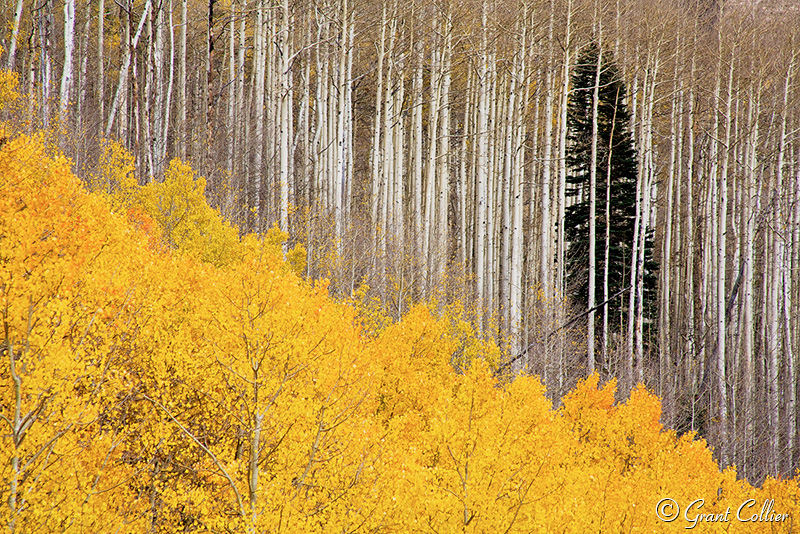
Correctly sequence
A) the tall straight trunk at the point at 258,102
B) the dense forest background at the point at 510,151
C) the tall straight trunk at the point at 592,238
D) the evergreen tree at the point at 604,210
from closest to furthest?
the tall straight trunk at the point at 592,238, the dense forest background at the point at 510,151, the tall straight trunk at the point at 258,102, the evergreen tree at the point at 604,210

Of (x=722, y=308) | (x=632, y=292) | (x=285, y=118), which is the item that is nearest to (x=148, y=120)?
(x=285, y=118)

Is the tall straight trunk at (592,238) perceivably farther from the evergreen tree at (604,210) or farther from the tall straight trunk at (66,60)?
the tall straight trunk at (66,60)

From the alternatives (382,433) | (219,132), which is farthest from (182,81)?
(382,433)

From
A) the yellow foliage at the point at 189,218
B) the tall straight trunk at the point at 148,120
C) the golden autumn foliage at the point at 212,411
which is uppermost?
the tall straight trunk at the point at 148,120

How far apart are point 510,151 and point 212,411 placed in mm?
12443

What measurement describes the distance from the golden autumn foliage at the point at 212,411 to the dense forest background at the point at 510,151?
8.66ft

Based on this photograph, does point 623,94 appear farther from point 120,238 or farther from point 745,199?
point 120,238

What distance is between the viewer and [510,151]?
20297mm

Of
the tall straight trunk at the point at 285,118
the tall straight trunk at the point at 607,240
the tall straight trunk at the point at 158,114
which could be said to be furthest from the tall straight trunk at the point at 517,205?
the tall straight trunk at the point at 158,114

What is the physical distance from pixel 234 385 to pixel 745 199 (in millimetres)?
20032

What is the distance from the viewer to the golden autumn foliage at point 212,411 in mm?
10016

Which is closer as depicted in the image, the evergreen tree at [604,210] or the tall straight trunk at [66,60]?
the tall straight trunk at [66,60]

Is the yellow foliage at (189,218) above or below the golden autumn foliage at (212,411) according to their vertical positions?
above

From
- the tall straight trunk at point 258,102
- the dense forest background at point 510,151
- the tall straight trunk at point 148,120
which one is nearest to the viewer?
the tall straight trunk at point 148,120
